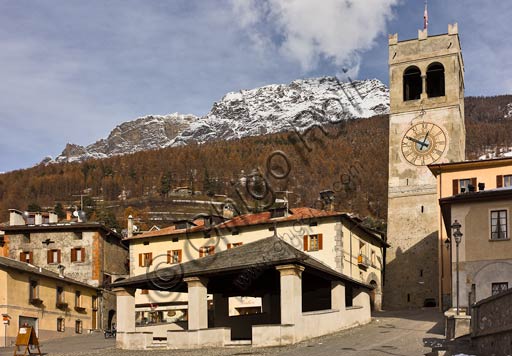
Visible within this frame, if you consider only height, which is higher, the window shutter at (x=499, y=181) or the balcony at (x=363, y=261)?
the window shutter at (x=499, y=181)

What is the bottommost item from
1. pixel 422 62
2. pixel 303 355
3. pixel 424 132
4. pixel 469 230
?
pixel 303 355

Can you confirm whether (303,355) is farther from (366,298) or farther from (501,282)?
(366,298)

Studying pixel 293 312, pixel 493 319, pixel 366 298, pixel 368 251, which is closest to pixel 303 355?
pixel 293 312

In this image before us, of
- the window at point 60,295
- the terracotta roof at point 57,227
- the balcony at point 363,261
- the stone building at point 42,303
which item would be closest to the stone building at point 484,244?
the balcony at point 363,261

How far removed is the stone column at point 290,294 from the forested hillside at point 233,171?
66.0 m

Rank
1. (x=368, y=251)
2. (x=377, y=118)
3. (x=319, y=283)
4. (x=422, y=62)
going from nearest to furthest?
1. (x=319, y=283)
2. (x=368, y=251)
3. (x=422, y=62)
4. (x=377, y=118)

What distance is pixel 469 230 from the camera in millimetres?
31047

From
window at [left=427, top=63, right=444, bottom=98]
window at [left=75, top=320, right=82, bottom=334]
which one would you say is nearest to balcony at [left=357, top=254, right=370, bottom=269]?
window at [left=427, top=63, right=444, bottom=98]

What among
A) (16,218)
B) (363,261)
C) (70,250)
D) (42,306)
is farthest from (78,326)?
(363,261)

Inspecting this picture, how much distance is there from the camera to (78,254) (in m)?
59.7

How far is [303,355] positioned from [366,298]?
42.9 feet

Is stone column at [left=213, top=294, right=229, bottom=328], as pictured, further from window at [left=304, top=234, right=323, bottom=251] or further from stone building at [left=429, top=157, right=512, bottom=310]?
window at [left=304, top=234, right=323, bottom=251]

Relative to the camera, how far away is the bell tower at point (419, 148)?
5584 cm

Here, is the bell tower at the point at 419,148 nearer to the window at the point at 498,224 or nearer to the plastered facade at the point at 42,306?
the plastered facade at the point at 42,306
